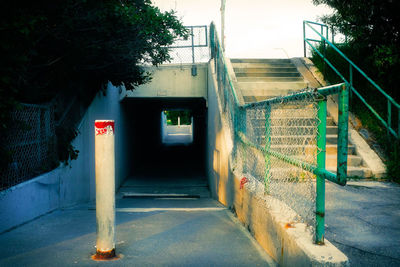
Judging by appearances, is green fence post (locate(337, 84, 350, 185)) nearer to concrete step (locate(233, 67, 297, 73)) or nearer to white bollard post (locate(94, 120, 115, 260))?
white bollard post (locate(94, 120, 115, 260))

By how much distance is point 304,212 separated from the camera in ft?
9.00

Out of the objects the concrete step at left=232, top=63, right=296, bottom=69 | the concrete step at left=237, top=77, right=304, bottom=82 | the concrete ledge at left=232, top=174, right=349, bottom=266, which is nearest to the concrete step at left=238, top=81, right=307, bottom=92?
the concrete step at left=237, top=77, right=304, bottom=82

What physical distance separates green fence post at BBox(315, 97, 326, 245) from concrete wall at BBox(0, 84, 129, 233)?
11.7 feet

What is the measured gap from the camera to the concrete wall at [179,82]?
1066 centimetres

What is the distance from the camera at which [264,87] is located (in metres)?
8.29

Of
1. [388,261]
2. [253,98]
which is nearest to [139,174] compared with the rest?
[253,98]

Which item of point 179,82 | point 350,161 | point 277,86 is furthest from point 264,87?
point 179,82

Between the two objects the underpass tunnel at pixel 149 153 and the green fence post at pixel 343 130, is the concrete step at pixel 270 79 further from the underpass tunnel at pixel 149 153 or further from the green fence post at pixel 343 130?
the green fence post at pixel 343 130

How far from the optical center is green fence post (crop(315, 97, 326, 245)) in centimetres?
221

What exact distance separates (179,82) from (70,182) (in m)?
5.38

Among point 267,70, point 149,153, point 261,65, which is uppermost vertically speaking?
point 261,65

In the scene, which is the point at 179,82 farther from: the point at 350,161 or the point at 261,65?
the point at 350,161

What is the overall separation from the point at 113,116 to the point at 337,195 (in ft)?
23.0

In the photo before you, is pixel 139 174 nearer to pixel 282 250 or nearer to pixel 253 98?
pixel 253 98
